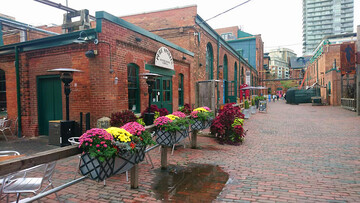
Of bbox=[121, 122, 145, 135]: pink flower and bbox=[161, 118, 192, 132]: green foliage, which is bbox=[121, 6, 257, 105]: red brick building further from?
bbox=[121, 122, 145, 135]: pink flower

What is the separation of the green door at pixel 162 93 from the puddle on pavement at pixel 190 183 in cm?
533

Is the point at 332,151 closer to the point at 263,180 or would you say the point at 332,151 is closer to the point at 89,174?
the point at 263,180

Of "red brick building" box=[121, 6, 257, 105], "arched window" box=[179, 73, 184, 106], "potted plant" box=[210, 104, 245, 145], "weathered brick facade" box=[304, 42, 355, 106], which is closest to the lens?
"potted plant" box=[210, 104, 245, 145]

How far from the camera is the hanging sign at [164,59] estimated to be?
9786mm

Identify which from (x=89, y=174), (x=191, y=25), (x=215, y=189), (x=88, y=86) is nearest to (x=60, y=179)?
(x=89, y=174)

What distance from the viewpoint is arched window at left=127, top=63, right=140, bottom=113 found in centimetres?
863

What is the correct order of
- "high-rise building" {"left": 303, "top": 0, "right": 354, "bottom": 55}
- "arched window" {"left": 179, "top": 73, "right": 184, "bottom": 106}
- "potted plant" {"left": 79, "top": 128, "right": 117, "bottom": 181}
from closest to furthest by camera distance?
"potted plant" {"left": 79, "top": 128, "right": 117, "bottom": 181}, "arched window" {"left": 179, "top": 73, "right": 184, "bottom": 106}, "high-rise building" {"left": 303, "top": 0, "right": 354, "bottom": 55}

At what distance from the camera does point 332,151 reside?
6598mm

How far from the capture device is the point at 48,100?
856cm

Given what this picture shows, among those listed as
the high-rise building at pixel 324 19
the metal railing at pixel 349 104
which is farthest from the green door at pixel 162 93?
the high-rise building at pixel 324 19

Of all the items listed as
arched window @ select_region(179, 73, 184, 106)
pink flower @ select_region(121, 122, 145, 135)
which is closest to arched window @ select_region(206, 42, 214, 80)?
arched window @ select_region(179, 73, 184, 106)

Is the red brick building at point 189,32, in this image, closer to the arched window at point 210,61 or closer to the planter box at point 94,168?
the arched window at point 210,61

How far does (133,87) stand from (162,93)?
7.06 feet

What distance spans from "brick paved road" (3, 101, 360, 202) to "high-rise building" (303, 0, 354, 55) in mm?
114007
